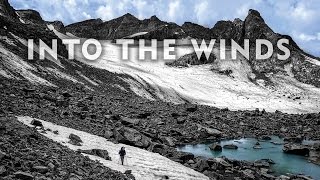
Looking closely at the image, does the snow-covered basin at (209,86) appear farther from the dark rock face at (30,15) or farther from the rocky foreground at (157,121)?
the dark rock face at (30,15)

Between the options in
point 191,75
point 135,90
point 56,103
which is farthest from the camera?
point 191,75

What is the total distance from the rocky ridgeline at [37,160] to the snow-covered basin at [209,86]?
1882 inches

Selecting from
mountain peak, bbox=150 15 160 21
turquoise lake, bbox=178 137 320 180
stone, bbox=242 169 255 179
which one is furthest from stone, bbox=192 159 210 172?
mountain peak, bbox=150 15 160 21

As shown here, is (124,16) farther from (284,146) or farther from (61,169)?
(61,169)

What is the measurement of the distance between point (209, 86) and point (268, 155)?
5403cm

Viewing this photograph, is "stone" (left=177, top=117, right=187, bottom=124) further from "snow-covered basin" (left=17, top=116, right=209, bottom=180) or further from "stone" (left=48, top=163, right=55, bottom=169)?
"stone" (left=48, top=163, right=55, bottom=169)

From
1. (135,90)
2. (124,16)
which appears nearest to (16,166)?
(135,90)

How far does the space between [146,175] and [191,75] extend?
82.8 metres

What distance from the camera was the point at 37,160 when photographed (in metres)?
25.5

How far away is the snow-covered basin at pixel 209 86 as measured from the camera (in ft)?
287

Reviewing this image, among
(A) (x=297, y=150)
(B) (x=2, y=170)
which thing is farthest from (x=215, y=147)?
(B) (x=2, y=170)

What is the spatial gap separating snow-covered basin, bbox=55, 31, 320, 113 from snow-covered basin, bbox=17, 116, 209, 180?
1558 inches

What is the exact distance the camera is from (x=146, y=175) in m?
31.1

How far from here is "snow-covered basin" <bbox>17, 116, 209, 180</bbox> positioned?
104 ft
